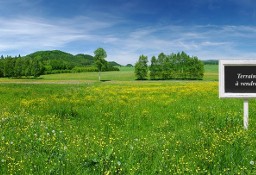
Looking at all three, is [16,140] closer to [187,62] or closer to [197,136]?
[197,136]

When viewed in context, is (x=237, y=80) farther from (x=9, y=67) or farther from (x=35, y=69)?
(x=9, y=67)

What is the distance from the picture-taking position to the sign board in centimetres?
1004

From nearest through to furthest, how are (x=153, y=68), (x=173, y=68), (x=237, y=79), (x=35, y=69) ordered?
1. (x=237, y=79)
2. (x=153, y=68)
3. (x=173, y=68)
4. (x=35, y=69)

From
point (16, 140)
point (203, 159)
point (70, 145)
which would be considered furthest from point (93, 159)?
point (16, 140)

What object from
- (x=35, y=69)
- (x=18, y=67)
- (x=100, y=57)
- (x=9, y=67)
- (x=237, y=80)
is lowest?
(x=237, y=80)

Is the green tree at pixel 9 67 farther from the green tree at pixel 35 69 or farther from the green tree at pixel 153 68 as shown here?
the green tree at pixel 153 68

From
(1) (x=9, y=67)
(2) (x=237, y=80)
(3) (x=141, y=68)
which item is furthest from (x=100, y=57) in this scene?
(2) (x=237, y=80)

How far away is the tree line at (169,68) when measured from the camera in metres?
115

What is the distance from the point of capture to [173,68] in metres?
120

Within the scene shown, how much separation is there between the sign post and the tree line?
340 ft

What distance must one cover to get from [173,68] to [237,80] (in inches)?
4352

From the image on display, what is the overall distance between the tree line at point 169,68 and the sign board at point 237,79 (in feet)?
340

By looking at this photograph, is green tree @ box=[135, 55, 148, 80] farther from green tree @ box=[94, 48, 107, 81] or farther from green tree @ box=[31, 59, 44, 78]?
green tree @ box=[31, 59, 44, 78]

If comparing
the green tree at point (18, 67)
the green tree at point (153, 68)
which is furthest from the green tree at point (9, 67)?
the green tree at point (153, 68)
